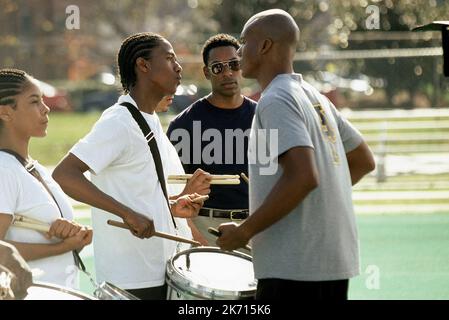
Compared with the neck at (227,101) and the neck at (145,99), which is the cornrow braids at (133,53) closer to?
the neck at (145,99)

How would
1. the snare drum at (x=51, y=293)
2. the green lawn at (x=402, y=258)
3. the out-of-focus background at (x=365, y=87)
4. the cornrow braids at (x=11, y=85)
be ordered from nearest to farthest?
the snare drum at (x=51, y=293)
the cornrow braids at (x=11, y=85)
the green lawn at (x=402, y=258)
the out-of-focus background at (x=365, y=87)

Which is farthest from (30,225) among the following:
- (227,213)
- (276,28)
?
(227,213)

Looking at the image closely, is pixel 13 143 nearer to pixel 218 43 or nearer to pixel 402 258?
pixel 218 43

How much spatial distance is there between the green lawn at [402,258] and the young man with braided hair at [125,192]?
3424mm

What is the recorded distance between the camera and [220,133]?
793 cm

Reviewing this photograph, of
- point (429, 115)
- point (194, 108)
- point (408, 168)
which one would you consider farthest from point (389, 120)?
point (194, 108)

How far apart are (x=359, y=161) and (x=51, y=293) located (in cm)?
168

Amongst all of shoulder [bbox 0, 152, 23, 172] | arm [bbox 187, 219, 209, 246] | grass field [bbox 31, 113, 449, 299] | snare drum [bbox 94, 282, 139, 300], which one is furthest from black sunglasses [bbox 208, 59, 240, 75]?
snare drum [bbox 94, 282, 139, 300]

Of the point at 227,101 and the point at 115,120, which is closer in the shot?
the point at 115,120

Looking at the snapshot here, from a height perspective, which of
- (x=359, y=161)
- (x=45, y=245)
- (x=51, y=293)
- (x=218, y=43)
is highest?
(x=218, y=43)

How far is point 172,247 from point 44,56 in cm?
3495

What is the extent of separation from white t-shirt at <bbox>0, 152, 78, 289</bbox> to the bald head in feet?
4.10

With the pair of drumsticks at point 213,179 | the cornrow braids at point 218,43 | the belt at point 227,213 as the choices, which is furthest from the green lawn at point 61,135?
the pair of drumsticks at point 213,179

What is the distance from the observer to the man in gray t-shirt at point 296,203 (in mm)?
4871
